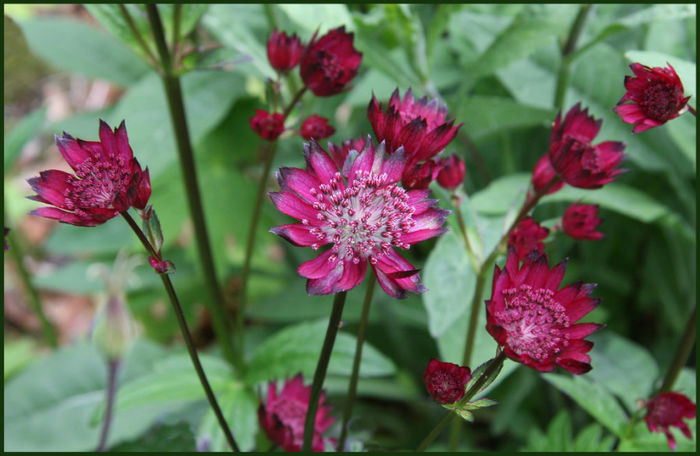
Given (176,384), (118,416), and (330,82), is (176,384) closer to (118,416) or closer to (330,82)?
(118,416)

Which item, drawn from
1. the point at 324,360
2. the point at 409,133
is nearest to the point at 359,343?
the point at 324,360

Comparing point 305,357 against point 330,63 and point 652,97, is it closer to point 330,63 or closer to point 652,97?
point 330,63

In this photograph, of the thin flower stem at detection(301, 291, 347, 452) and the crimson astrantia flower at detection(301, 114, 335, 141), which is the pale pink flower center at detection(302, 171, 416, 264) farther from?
the crimson astrantia flower at detection(301, 114, 335, 141)

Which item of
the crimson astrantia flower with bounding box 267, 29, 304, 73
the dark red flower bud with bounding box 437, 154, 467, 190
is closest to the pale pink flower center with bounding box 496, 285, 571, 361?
the dark red flower bud with bounding box 437, 154, 467, 190

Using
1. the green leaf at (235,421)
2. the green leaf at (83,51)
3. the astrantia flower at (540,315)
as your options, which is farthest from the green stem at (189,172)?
the green leaf at (83,51)

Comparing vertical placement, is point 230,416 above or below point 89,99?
below

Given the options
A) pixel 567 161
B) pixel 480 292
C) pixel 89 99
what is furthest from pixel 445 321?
pixel 89 99
